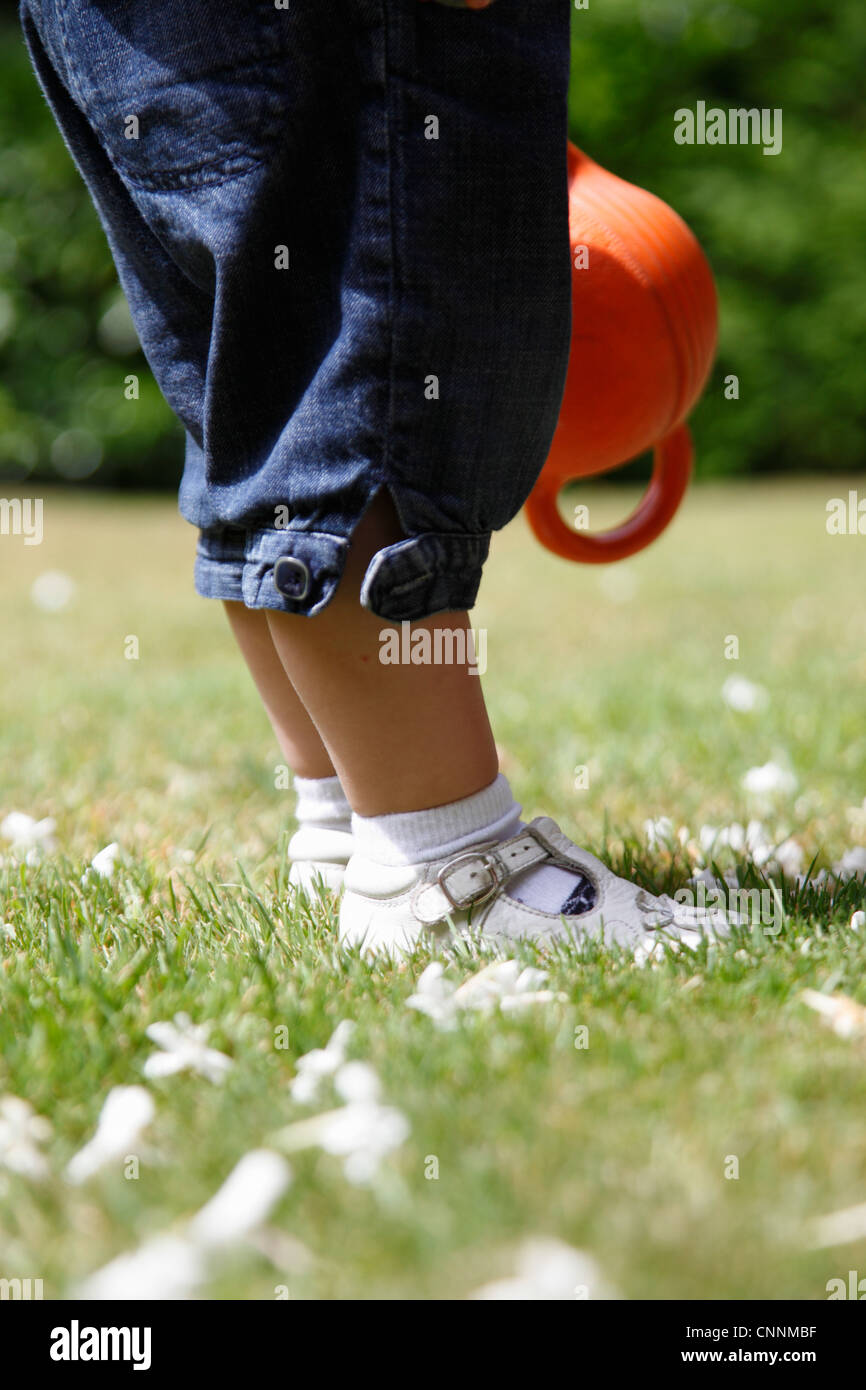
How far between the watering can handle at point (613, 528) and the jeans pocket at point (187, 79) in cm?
59

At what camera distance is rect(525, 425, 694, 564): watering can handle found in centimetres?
164

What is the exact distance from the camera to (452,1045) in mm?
1077

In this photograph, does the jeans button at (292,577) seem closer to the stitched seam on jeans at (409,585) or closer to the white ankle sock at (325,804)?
the stitched seam on jeans at (409,585)

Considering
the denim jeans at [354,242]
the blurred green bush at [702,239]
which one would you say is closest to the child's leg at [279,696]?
the denim jeans at [354,242]

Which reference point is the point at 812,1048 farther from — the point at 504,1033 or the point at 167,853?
the point at 167,853

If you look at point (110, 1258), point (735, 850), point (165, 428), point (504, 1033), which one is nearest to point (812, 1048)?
point (504, 1033)

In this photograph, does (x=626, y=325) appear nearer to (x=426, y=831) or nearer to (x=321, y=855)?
(x=426, y=831)

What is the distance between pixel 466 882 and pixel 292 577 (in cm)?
38

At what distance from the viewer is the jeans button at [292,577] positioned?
1232 millimetres

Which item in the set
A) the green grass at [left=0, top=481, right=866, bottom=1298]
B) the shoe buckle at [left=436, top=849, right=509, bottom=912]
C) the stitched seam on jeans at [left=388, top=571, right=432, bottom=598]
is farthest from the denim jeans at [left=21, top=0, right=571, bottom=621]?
the green grass at [left=0, top=481, right=866, bottom=1298]

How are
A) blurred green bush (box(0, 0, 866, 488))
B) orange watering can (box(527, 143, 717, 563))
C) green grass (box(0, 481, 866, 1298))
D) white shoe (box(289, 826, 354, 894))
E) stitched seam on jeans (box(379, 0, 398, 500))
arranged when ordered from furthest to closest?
1. blurred green bush (box(0, 0, 866, 488))
2. white shoe (box(289, 826, 354, 894))
3. orange watering can (box(527, 143, 717, 563))
4. stitched seam on jeans (box(379, 0, 398, 500))
5. green grass (box(0, 481, 866, 1298))

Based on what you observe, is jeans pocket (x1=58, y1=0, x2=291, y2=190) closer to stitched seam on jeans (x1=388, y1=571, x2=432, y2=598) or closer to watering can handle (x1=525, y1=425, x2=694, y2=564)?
stitched seam on jeans (x1=388, y1=571, x2=432, y2=598)

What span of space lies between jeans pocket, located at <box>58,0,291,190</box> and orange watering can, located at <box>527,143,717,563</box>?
410 millimetres

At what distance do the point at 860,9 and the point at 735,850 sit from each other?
1373cm
